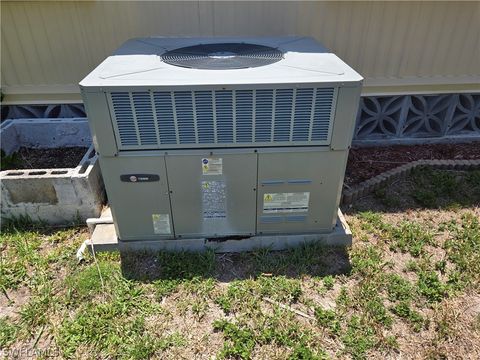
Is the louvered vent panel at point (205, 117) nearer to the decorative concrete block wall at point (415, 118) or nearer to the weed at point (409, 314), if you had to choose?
Answer: the weed at point (409, 314)

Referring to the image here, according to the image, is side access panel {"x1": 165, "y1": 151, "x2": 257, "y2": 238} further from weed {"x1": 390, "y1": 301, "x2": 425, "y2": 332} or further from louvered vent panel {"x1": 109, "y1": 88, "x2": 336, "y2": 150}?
weed {"x1": 390, "y1": 301, "x2": 425, "y2": 332}

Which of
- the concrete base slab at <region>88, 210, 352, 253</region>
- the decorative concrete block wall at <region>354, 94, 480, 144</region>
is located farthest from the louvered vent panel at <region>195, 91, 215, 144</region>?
the decorative concrete block wall at <region>354, 94, 480, 144</region>

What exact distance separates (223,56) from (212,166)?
2.40 ft

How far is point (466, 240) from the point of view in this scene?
2387mm

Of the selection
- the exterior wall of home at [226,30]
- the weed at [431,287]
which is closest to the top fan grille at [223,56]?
the exterior wall of home at [226,30]

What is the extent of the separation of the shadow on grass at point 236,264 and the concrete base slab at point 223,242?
0.03m

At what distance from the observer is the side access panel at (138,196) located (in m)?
1.92

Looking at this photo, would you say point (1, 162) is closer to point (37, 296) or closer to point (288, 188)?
point (37, 296)

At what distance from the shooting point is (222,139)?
1870mm

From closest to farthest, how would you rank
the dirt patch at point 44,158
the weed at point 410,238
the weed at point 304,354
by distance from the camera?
1. the weed at point 304,354
2. the weed at point 410,238
3. the dirt patch at point 44,158

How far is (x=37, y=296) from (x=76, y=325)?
0.37m

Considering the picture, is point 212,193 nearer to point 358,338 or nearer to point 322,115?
point 322,115

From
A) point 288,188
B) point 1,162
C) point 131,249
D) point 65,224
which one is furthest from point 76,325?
point 1,162

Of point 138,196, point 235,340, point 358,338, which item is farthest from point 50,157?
point 358,338
